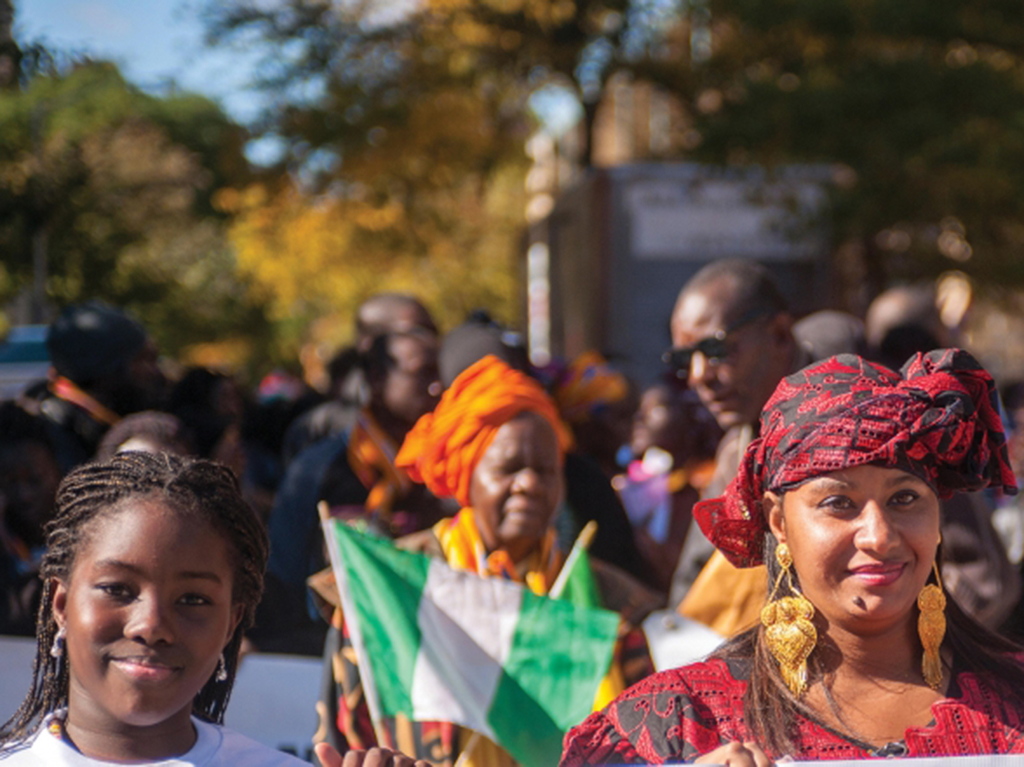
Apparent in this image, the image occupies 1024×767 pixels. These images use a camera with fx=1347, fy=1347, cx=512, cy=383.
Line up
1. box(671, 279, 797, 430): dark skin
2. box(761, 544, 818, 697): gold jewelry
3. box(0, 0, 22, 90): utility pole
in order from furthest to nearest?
box(0, 0, 22, 90): utility pole → box(671, 279, 797, 430): dark skin → box(761, 544, 818, 697): gold jewelry

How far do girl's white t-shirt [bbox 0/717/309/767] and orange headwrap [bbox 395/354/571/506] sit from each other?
1470 millimetres

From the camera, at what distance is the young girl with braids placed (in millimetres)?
2354

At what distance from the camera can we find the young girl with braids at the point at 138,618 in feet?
7.72

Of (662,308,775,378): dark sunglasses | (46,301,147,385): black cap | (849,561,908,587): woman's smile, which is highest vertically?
(46,301,147,385): black cap

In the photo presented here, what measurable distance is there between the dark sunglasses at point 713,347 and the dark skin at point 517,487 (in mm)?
623

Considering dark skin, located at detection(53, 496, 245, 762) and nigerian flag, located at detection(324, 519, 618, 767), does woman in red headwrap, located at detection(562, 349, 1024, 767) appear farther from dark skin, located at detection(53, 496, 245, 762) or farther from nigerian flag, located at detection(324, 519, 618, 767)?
nigerian flag, located at detection(324, 519, 618, 767)

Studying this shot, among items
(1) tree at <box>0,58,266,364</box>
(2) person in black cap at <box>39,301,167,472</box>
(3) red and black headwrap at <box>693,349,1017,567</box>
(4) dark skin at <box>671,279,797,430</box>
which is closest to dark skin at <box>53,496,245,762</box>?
(3) red and black headwrap at <box>693,349,1017,567</box>

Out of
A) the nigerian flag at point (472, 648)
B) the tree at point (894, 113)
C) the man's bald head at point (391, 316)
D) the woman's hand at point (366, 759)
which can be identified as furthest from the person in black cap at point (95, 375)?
the tree at point (894, 113)

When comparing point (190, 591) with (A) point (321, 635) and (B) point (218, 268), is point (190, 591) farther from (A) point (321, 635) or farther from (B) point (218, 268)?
(B) point (218, 268)

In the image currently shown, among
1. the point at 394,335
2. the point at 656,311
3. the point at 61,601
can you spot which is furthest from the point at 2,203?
the point at 656,311

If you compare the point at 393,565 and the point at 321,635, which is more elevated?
the point at 393,565

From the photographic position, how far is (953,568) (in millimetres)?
3736

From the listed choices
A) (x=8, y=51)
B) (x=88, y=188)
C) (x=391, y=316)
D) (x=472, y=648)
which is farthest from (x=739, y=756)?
(x=88, y=188)

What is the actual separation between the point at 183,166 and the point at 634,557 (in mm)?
8828
